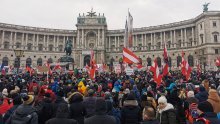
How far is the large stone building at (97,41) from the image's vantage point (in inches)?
2960

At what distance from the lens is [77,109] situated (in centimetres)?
675

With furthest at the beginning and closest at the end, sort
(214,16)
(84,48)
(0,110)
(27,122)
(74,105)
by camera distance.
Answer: (84,48)
(214,16)
(0,110)
(74,105)
(27,122)

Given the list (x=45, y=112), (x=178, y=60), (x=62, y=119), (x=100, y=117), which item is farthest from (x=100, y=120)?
(x=178, y=60)

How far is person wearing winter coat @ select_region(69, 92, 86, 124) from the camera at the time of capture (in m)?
6.75

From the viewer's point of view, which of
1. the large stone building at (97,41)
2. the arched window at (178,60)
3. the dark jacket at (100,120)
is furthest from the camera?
the large stone building at (97,41)

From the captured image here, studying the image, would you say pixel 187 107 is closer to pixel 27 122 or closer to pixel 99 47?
pixel 27 122

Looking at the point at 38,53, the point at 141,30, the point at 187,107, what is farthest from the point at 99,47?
the point at 187,107

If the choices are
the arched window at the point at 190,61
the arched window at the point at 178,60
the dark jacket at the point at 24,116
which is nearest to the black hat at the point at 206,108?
the dark jacket at the point at 24,116

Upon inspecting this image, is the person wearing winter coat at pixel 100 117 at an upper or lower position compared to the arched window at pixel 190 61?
lower

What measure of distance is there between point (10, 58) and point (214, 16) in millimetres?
69337

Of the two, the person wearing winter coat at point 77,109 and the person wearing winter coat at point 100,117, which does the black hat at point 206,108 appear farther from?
the person wearing winter coat at point 77,109

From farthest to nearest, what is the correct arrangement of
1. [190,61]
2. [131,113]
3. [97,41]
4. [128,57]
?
[97,41] < [190,61] < [128,57] < [131,113]

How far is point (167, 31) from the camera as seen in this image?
266ft

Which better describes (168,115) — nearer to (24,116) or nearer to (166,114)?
(166,114)
